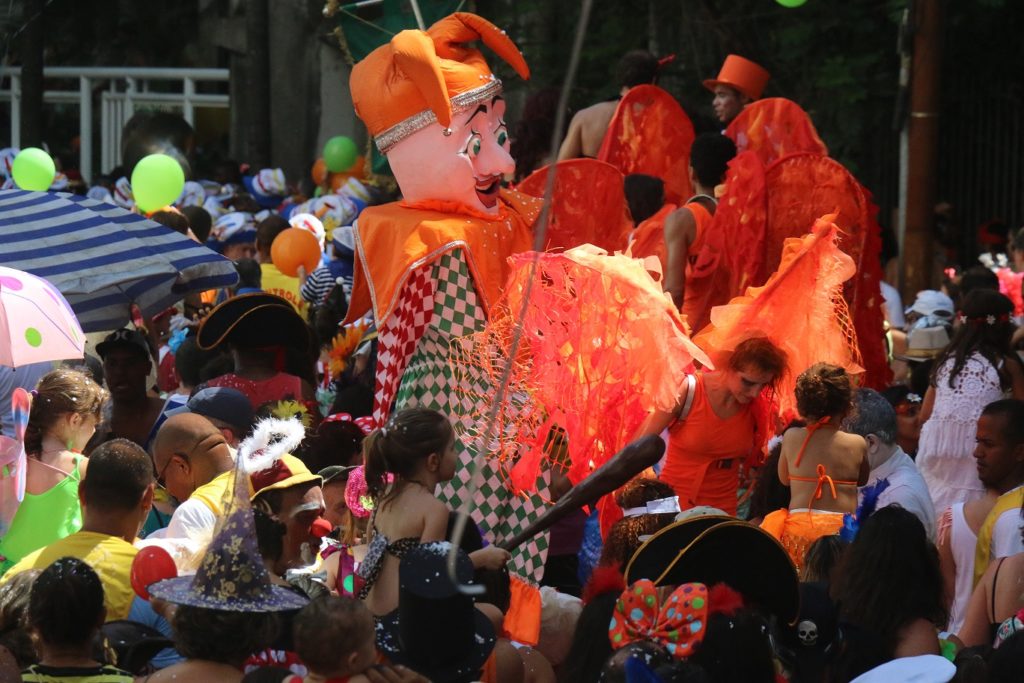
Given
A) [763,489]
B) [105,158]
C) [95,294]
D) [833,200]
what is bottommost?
[105,158]

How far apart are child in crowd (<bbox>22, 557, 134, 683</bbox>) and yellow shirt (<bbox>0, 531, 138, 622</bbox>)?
48cm

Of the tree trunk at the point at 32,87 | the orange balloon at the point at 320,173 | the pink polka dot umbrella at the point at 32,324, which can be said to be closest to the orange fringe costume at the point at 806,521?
the pink polka dot umbrella at the point at 32,324

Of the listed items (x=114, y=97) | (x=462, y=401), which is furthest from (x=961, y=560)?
(x=114, y=97)

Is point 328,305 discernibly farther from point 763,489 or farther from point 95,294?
point 763,489

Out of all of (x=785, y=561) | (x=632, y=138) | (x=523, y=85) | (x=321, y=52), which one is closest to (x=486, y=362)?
(x=785, y=561)

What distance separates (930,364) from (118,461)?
434cm

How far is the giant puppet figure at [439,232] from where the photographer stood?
17.0 ft

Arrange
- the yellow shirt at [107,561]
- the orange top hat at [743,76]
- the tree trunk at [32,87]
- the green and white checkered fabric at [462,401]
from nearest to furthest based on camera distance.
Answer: the yellow shirt at [107,561], the green and white checkered fabric at [462,401], the orange top hat at [743,76], the tree trunk at [32,87]

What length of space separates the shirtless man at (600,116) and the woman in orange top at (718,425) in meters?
2.24

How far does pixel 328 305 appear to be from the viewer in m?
7.64

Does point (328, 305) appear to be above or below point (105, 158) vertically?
above

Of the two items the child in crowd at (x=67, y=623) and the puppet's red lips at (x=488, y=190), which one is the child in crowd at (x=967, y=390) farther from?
the child in crowd at (x=67, y=623)

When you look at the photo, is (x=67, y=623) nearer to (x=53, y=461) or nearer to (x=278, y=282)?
(x=53, y=461)

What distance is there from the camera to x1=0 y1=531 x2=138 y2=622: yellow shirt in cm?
391
